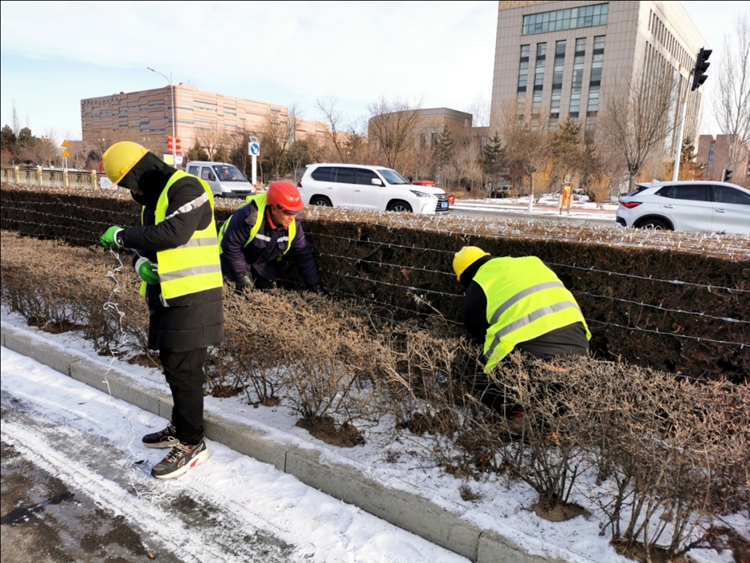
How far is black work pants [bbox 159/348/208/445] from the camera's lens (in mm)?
3090

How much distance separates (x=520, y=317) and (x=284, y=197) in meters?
2.32

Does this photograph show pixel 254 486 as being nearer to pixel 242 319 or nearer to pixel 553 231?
pixel 242 319

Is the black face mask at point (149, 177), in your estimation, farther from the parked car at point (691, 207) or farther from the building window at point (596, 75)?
the building window at point (596, 75)

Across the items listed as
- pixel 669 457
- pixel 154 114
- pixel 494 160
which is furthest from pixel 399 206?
pixel 154 114

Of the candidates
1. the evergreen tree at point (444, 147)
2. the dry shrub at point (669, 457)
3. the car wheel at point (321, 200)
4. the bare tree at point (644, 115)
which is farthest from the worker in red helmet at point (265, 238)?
the evergreen tree at point (444, 147)

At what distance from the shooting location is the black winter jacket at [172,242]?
284 centimetres

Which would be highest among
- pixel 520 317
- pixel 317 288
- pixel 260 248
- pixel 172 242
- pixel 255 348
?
pixel 172 242

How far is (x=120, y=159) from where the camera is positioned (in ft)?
9.39

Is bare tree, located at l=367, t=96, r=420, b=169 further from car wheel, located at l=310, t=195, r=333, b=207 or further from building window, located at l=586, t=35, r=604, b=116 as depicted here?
building window, located at l=586, t=35, r=604, b=116

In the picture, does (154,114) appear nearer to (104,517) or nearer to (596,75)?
(596,75)

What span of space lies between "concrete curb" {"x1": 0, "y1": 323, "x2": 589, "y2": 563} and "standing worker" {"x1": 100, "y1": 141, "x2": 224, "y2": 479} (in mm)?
282

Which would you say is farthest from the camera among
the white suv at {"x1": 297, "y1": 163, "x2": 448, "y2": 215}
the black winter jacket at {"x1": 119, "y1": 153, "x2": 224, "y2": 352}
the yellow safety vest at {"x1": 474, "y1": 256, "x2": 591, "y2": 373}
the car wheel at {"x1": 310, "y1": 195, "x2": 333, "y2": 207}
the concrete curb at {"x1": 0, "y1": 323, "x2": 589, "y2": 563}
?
the car wheel at {"x1": 310, "y1": 195, "x2": 333, "y2": 207}

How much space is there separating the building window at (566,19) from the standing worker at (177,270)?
69.9 m

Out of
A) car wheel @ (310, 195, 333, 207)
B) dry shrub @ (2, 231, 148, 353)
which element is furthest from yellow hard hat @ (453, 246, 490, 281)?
car wheel @ (310, 195, 333, 207)
